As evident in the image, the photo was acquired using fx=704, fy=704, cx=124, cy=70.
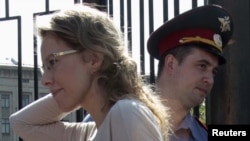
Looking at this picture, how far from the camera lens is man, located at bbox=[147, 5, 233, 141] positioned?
9.36 feet

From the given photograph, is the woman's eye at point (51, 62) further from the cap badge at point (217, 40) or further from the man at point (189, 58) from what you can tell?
the cap badge at point (217, 40)

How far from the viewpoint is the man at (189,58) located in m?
2.85

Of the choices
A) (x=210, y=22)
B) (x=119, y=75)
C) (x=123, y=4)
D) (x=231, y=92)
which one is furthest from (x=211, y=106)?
(x=119, y=75)

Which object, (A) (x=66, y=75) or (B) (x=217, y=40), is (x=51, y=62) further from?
(B) (x=217, y=40)

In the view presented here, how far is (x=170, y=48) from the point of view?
3.04 m

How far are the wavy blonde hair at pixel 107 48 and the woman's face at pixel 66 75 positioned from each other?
0.03 m

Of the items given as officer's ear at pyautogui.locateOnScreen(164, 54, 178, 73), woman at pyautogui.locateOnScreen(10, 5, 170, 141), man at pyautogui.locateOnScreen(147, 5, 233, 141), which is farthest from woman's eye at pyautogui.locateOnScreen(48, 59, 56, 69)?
officer's ear at pyautogui.locateOnScreen(164, 54, 178, 73)

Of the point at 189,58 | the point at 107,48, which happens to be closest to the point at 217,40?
the point at 189,58

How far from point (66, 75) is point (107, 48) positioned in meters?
0.15

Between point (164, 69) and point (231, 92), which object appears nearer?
point (164, 69)

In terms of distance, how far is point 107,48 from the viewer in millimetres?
2137

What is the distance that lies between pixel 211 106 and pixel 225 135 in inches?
9.6

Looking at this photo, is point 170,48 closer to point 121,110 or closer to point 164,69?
point 164,69

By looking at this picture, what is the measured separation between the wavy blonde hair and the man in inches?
27.0
